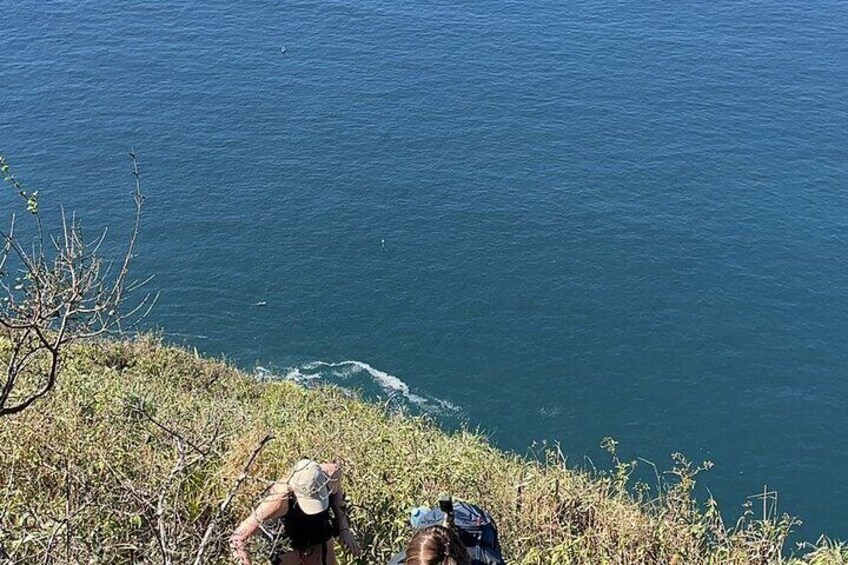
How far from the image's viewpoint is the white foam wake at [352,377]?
37.1 m

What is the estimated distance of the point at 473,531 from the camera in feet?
16.7

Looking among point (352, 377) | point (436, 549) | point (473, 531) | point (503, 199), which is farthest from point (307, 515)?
point (503, 199)

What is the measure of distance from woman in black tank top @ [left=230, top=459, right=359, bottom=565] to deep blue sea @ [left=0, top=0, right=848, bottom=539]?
2848cm

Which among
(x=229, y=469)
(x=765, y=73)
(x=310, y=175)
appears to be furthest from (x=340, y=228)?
(x=229, y=469)

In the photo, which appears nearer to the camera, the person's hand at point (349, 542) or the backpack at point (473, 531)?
the backpack at point (473, 531)

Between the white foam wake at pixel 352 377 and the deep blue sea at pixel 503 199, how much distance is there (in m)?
0.14

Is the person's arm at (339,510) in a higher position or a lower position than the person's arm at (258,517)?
lower

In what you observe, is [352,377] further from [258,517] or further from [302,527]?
[258,517]

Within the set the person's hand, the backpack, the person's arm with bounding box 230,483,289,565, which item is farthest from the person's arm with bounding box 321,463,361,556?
the backpack

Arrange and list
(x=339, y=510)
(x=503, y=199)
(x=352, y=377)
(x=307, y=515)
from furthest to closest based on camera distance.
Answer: (x=503, y=199), (x=352, y=377), (x=339, y=510), (x=307, y=515)

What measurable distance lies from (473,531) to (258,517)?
58.4 inches

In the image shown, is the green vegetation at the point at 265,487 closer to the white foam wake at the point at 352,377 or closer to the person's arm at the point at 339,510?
the person's arm at the point at 339,510

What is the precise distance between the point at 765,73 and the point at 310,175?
122 ft

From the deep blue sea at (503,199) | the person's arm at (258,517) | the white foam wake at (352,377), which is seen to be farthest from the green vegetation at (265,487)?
the white foam wake at (352,377)
